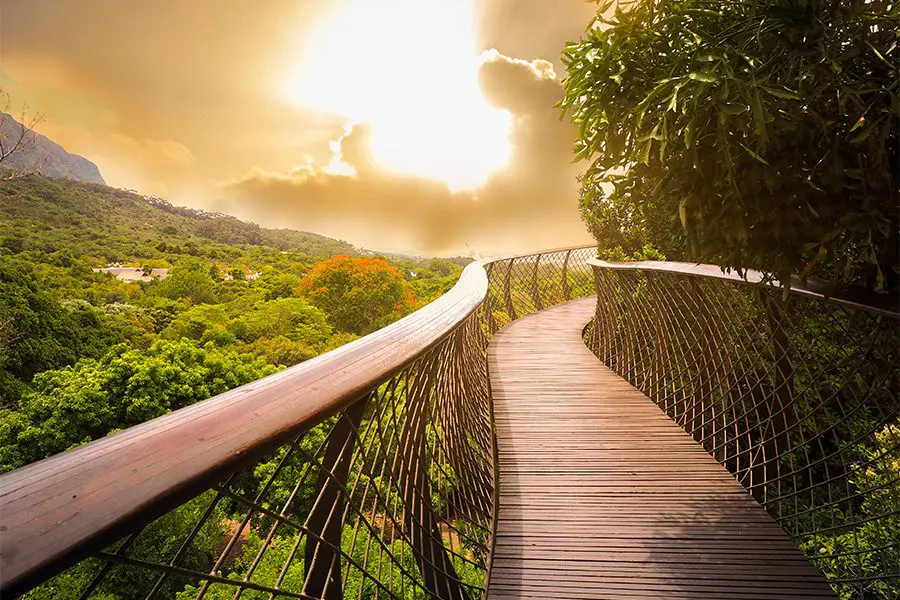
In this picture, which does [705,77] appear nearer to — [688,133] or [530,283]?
[688,133]

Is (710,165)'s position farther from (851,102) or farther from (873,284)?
(873,284)

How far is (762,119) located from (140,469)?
1683 mm

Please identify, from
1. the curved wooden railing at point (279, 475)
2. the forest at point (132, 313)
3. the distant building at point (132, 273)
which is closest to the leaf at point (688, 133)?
the curved wooden railing at point (279, 475)

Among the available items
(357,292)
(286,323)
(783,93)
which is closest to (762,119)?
(783,93)

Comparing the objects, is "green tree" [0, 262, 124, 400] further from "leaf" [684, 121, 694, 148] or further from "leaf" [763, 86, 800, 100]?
"leaf" [763, 86, 800, 100]

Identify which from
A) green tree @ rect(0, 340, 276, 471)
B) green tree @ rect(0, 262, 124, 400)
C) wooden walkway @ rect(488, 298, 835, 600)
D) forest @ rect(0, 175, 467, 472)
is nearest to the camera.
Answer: wooden walkway @ rect(488, 298, 835, 600)

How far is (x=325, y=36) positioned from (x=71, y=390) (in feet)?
44.7

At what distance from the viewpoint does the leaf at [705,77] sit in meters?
1.38

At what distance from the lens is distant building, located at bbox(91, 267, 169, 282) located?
40312 millimetres

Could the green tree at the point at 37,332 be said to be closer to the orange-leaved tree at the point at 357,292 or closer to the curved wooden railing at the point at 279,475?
the orange-leaved tree at the point at 357,292

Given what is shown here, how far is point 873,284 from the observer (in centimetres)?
169

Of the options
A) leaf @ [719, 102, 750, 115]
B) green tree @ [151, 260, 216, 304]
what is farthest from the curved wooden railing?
green tree @ [151, 260, 216, 304]

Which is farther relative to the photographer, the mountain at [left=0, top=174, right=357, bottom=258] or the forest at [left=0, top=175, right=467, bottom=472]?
the mountain at [left=0, top=174, right=357, bottom=258]

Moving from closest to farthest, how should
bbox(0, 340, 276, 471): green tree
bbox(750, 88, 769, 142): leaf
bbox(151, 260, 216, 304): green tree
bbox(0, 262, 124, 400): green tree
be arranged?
bbox(750, 88, 769, 142): leaf
bbox(0, 340, 276, 471): green tree
bbox(0, 262, 124, 400): green tree
bbox(151, 260, 216, 304): green tree
